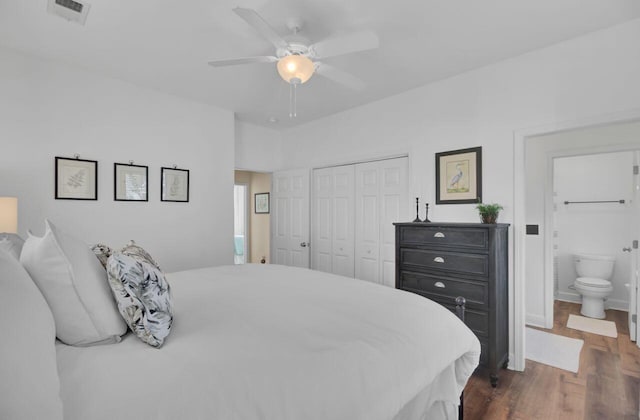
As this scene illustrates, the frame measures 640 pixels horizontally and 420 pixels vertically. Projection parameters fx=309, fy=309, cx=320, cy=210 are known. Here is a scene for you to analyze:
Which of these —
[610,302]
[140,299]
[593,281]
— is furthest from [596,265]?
[140,299]

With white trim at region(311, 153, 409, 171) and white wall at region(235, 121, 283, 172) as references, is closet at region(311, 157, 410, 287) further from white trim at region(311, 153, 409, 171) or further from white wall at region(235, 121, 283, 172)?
white wall at region(235, 121, 283, 172)

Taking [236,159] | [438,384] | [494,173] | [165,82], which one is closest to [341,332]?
[438,384]

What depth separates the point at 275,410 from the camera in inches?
30.9

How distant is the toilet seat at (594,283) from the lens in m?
3.86

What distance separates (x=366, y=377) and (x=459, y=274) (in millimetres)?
1888

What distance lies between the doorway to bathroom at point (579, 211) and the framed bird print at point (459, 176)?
1.41 metres

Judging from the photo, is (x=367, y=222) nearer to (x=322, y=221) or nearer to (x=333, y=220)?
(x=333, y=220)

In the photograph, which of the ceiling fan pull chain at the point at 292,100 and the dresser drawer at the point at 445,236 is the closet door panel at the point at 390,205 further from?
the ceiling fan pull chain at the point at 292,100

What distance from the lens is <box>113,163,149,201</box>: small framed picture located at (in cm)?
306

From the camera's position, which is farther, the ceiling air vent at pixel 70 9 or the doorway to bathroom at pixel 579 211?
the doorway to bathroom at pixel 579 211

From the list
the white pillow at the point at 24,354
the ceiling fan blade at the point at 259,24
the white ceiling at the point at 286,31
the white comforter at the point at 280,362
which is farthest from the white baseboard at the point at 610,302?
the white pillow at the point at 24,354

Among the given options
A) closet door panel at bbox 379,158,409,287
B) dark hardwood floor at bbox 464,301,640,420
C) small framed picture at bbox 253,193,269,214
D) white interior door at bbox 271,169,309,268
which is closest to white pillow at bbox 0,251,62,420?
dark hardwood floor at bbox 464,301,640,420

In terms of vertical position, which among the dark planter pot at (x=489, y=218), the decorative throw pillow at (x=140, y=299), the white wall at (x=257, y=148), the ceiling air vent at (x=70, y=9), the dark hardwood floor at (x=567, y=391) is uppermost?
the ceiling air vent at (x=70, y=9)

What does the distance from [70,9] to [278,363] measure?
8.46 ft
